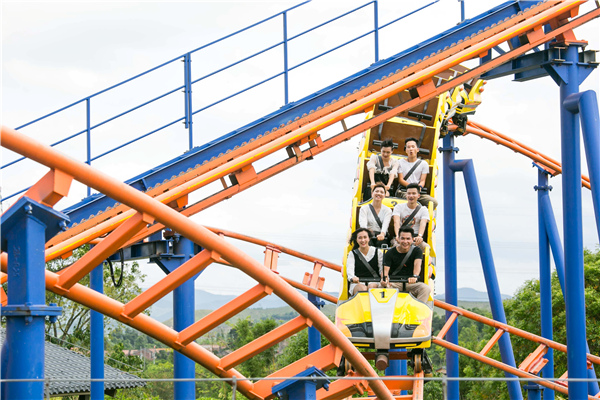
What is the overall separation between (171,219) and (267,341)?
143 centimetres

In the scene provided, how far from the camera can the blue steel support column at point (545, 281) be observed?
11.1m

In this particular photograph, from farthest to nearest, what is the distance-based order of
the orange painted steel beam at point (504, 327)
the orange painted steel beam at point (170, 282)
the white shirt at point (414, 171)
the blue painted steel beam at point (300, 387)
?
the orange painted steel beam at point (504, 327), the white shirt at point (414, 171), the blue painted steel beam at point (300, 387), the orange painted steel beam at point (170, 282)

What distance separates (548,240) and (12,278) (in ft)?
29.5

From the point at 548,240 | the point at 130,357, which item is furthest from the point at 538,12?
the point at 130,357

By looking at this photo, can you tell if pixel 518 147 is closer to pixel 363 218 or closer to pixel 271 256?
pixel 271 256

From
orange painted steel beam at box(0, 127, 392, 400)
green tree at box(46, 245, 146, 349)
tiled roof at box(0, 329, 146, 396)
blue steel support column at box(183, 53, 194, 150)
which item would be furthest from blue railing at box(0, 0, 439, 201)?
green tree at box(46, 245, 146, 349)

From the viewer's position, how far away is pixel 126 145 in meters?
7.19

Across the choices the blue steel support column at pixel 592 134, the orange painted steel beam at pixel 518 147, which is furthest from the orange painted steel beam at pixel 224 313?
the orange painted steel beam at pixel 518 147

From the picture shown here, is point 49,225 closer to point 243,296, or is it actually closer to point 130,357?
point 243,296

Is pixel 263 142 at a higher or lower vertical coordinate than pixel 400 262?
higher

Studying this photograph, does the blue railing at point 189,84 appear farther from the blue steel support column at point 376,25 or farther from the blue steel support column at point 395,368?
the blue steel support column at point 395,368

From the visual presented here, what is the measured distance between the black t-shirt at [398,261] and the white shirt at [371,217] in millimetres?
576

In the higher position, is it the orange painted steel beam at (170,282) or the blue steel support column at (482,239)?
the blue steel support column at (482,239)

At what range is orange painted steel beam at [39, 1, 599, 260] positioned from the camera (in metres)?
6.88
